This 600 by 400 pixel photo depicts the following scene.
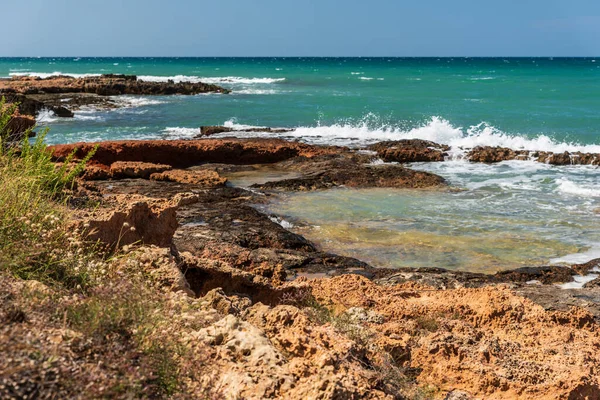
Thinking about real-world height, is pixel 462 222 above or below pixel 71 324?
below

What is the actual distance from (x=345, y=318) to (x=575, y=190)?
477 inches

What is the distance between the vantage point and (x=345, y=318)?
4.71 m

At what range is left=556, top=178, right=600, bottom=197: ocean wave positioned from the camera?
1469 centimetres

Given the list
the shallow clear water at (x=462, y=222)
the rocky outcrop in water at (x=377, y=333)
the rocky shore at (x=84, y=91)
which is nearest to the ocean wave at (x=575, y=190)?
the shallow clear water at (x=462, y=222)

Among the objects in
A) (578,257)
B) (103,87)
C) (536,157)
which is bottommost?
(578,257)

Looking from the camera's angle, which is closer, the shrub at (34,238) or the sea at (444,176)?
the shrub at (34,238)

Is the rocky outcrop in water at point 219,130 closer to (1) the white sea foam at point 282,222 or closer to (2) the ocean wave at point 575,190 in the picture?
(2) the ocean wave at point 575,190

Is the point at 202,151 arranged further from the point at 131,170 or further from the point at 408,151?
the point at 408,151

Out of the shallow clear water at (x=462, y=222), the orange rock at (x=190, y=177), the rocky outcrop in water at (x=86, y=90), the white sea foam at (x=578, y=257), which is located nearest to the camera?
the white sea foam at (x=578, y=257)

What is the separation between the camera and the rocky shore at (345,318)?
2.98 meters

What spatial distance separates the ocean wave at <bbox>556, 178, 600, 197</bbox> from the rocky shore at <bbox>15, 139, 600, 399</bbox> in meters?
6.43

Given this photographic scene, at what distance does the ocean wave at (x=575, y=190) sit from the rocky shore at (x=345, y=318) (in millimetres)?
6425

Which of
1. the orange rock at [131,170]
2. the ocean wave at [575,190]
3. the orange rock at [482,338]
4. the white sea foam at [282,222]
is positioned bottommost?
the white sea foam at [282,222]

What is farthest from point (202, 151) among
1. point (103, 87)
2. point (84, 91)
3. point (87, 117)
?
point (103, 87)
